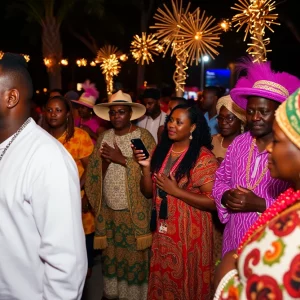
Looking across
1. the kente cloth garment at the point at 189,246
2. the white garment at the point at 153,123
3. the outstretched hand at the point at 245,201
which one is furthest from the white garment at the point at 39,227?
the white garment at the point at 153,123

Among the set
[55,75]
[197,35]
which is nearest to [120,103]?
[197,35]

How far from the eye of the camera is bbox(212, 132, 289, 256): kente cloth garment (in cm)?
304

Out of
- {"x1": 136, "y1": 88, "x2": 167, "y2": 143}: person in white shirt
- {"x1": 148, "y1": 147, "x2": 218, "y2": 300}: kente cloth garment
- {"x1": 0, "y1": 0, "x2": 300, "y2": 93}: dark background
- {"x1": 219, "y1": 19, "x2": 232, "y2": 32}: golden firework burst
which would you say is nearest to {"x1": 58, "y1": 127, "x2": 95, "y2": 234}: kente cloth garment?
{"x1": 148, "y1": 147, "x2": 218, "y2": 300}: kente cloth garment

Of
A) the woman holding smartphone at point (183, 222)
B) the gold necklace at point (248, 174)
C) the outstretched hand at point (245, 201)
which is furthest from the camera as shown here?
the woman holding smartphone at point (183, 222)

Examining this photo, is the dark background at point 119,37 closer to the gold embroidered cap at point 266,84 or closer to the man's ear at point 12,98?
the gold embroidered cap at point 266,84

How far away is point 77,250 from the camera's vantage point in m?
1.90

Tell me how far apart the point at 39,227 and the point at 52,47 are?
1607cm

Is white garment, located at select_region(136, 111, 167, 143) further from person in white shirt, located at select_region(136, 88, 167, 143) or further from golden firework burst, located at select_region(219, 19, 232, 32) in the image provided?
golden firework burst, located at select_region(219, 19, 232, 32)

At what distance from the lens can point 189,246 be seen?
369 centimetres

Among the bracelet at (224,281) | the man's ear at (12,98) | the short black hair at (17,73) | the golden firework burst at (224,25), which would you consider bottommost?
the bracelet at (224,281)

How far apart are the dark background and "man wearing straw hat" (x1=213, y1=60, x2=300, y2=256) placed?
13.6 m

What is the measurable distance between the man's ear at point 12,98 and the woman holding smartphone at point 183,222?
1.85 m

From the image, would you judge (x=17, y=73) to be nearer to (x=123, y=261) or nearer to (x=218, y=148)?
(x=123, y=261)

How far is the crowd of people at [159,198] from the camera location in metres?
1.64
